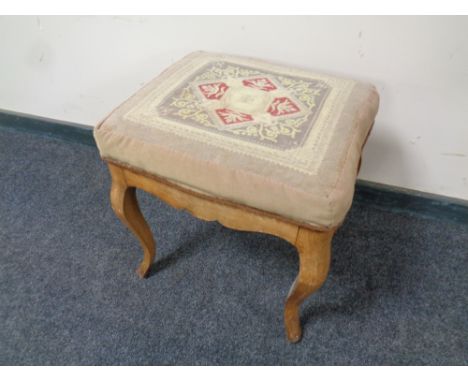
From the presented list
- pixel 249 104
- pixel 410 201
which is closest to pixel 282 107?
pixel 249 104

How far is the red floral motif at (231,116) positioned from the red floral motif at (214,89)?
6 cm

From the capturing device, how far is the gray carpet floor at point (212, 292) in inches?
33.2

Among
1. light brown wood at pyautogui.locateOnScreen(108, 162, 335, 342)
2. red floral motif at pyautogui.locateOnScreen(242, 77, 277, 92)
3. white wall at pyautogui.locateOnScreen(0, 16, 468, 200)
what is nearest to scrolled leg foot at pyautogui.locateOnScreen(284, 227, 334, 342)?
light brown wood at pyautogui.locateOnScreen(108, 162, 335, 342)

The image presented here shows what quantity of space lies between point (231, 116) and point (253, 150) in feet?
0.34

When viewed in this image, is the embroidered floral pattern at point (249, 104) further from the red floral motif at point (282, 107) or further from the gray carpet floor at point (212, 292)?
the gray carpet floor at point (212, 292)

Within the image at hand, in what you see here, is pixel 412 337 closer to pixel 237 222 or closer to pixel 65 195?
pixel 237 222

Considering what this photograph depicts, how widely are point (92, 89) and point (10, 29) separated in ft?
1.01

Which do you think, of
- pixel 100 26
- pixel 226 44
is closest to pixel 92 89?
pixel 100 26

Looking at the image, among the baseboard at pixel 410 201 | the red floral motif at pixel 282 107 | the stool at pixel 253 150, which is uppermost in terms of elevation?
the red floral motif at pixel 282 107

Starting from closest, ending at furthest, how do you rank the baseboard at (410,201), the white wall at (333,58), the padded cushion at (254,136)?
the padded cushion at (254,136) < the white wall at (333,58) < the baseboard at (410,201)

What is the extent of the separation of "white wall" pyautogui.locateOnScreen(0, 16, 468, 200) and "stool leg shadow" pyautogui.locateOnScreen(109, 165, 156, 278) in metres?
0.47

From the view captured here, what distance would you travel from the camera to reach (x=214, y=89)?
727 mm

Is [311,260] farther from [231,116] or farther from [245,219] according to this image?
[231,116]

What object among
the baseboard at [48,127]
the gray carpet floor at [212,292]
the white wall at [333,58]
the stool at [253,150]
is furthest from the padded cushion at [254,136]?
the baseboard at [48,127]
